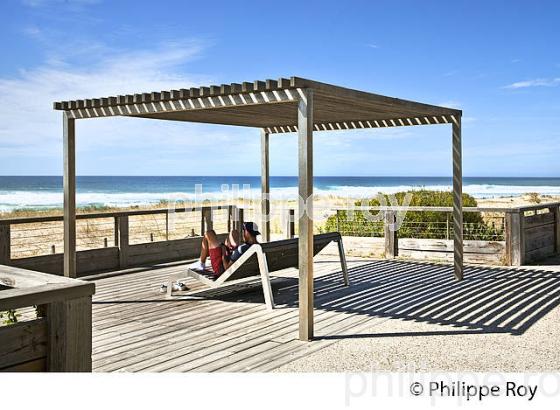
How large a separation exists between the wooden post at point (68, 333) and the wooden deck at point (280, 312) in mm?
1857

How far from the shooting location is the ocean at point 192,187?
150 feet

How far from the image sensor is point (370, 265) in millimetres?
10133

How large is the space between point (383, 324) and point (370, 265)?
4141 mm

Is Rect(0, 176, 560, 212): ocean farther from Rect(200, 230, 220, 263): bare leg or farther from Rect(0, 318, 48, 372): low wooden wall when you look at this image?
Rect(0, 318, 48, 372): low wooden wall

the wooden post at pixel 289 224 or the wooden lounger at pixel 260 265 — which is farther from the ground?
the wooden post at pixel 289 224

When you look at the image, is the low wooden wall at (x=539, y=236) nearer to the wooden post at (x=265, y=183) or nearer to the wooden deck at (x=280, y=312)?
the wooden deck at (x=280, y=312)

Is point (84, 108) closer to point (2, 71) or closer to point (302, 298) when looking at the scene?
point (302, 298)

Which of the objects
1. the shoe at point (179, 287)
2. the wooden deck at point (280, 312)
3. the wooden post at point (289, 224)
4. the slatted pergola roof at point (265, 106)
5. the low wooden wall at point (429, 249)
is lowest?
the wooden deck at point (280, 312)

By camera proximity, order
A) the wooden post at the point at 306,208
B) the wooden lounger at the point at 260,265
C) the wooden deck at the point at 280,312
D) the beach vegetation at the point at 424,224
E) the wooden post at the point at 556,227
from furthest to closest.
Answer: the beach vegetation at the point at 424,224, the wooden post at the point at 556,227, the wooden lounger at the point at 260,265, the wooden post at the point at 306,208, the wooden deck at the point at 280,312

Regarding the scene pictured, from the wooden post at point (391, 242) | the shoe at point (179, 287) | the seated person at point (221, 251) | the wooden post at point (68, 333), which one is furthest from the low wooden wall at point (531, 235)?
the wooden post at point (68, 333)

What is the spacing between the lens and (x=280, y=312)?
653cm

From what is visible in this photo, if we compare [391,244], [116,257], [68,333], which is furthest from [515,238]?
[68,333]

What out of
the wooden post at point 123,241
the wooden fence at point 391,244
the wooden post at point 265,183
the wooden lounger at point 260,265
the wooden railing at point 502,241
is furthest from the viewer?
the wooden post at point 265,183
